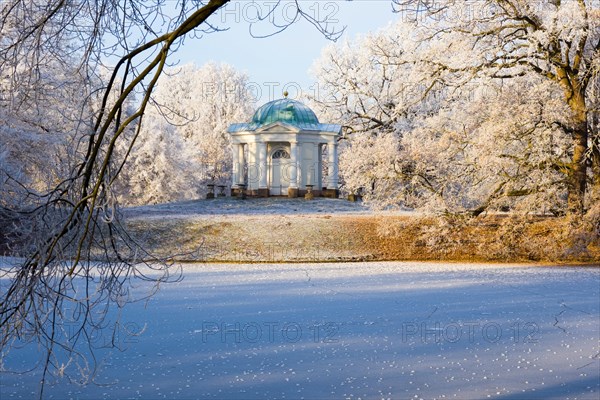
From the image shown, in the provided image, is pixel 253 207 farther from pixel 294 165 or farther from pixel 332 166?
pixel 332 166

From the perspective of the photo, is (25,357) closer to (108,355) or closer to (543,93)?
(108,355)

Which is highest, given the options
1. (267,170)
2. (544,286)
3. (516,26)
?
(516,26)

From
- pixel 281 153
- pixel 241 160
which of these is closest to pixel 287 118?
pixel 281 153

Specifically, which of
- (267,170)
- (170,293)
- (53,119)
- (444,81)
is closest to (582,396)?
(170,293)

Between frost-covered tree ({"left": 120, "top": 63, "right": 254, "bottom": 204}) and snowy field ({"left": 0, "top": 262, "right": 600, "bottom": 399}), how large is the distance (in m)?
24.0

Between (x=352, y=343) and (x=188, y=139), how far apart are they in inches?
1452

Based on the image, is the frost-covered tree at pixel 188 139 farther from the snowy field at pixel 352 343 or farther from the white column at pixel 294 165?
the snowy field at pixel 352 343

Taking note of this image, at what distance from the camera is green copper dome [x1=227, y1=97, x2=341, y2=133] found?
3150cm

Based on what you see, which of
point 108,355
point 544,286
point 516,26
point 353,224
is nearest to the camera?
point 108,355

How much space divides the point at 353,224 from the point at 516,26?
729cm

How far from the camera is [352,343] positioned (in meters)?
8.76

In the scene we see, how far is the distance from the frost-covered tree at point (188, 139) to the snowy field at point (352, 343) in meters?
24.0

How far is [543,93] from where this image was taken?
19391 mm

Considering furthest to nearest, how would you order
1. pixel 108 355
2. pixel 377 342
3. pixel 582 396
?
pixel 377 342, pixel 108 355, pixel 582 396
